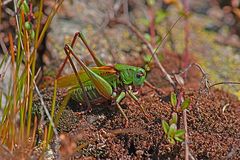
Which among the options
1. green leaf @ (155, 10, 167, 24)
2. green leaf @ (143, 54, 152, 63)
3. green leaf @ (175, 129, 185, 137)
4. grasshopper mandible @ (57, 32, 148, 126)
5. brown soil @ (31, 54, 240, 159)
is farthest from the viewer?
green leaf @ (155, 10, 167, 24)

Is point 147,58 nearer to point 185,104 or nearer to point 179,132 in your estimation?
point 185,104

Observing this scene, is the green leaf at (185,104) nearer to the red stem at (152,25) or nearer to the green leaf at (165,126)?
the green leaf at (165,126)

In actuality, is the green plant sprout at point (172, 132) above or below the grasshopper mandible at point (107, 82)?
below

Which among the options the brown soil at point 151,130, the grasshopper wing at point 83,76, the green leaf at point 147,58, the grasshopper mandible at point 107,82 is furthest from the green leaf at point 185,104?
the green leaf at point 147,58

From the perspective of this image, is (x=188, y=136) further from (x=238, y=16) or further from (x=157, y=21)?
(x=238, y=16)

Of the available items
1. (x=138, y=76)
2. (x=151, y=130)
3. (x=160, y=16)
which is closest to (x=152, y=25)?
(x=160, y=16)

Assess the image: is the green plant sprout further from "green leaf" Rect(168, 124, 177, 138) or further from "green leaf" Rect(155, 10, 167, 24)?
"green leaf" Rect(155, 10, 167, 24)

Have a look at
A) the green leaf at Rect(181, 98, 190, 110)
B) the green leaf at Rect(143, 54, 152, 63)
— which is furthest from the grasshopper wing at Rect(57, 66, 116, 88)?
the green leaf at Rect(143, 54, 152, 63)

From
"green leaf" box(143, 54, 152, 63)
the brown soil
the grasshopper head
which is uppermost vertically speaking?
"green leaf" box(143, 54, 152, 63)
